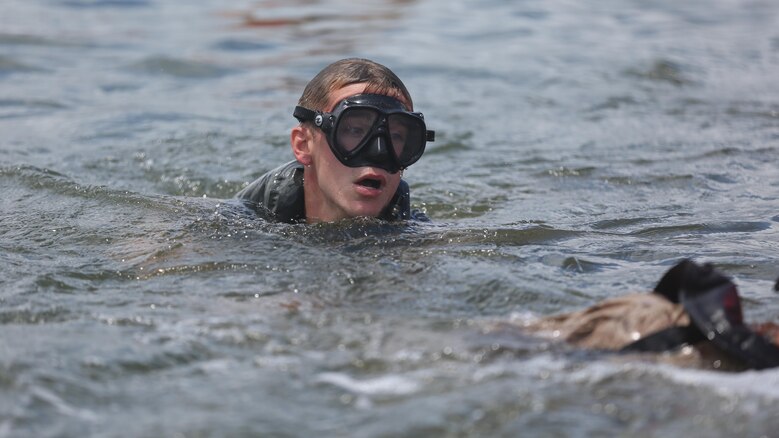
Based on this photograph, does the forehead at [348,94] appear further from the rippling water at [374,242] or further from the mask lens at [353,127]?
the rippling water at [374,242]

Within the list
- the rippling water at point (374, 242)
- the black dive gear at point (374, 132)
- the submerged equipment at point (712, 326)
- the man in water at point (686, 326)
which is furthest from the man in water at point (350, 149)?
the submerged equipment at point (712, 326)

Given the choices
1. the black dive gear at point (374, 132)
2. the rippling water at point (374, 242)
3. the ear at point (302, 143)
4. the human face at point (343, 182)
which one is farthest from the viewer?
the ear at point (302, 143)

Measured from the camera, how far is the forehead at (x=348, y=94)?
504cm

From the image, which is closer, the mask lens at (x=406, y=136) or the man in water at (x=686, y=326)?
the man in water at (x=686, y=326)

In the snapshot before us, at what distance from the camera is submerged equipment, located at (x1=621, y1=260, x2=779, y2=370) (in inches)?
125

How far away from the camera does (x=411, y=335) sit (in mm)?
3613

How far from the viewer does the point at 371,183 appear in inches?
201

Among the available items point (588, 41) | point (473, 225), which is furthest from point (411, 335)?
point (588, 41)

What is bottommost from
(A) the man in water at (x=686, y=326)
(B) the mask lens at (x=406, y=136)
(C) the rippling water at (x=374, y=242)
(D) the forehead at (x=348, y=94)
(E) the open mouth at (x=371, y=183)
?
(C) the rippling water at (x=374, y=242)

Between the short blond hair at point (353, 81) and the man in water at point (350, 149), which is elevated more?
the short blond hair at point (353, 81)

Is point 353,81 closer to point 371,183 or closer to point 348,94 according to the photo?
point 348,94

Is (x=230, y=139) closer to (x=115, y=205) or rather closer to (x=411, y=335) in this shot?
(x=115, y=205)

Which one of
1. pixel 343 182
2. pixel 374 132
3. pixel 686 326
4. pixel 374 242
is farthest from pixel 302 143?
pixel 686 326

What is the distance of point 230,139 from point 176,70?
309 centimetres
